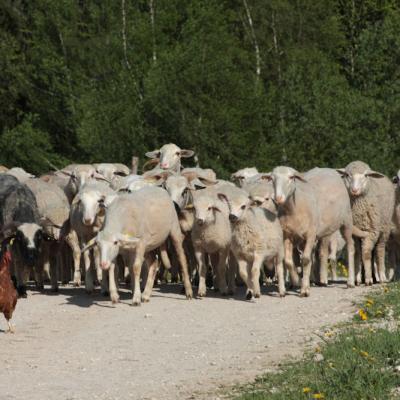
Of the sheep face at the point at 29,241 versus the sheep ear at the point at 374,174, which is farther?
the sheep ear at the point at 374,174

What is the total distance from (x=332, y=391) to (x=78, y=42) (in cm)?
3052

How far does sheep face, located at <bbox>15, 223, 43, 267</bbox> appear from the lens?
17578 mm

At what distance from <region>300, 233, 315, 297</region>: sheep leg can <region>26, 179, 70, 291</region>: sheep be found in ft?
13.3

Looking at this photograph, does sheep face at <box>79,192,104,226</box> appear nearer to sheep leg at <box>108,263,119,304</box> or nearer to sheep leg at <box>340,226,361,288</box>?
sheep leg at <box>108,263,119,304</box>

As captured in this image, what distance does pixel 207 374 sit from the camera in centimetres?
1148

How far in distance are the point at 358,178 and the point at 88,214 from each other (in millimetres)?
4625

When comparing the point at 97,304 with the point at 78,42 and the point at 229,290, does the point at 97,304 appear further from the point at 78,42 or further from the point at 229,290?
the point at 78,42

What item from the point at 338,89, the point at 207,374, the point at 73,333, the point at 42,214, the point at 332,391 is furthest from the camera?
the point at 338,89

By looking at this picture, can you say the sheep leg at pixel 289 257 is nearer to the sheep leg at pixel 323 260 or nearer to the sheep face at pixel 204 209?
the sheep leg at pixel 323 260

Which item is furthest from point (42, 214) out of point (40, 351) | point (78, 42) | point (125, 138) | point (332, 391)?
point (78, 42)

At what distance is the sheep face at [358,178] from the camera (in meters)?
19.6

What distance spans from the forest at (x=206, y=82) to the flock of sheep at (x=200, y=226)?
12.5 meters

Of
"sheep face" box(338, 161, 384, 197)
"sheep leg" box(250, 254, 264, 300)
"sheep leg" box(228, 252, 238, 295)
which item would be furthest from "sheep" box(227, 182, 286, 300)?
"sheep face" box(338, 161, 384, 197)

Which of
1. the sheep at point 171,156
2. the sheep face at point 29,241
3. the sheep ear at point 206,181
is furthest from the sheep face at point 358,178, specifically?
the sheep face at point 29,241
